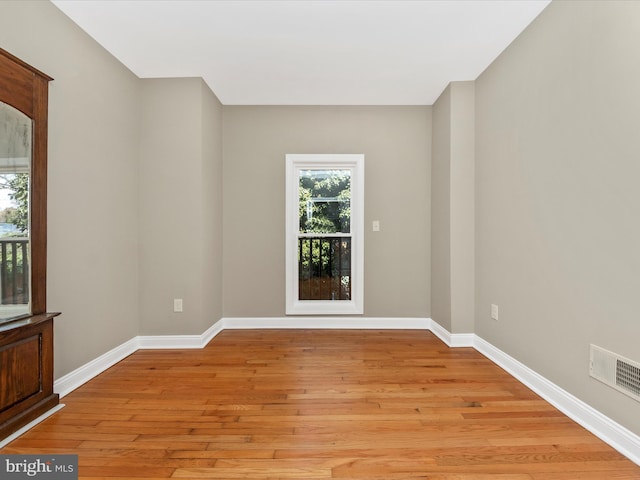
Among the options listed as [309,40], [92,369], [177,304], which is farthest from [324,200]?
[92,369]

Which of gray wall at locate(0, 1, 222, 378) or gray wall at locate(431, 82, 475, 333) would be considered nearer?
gray wall at locate(0, 1, 222, 378)

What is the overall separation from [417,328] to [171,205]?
3034 mm

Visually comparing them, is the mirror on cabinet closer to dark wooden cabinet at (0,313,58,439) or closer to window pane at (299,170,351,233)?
dark wooden cabinet at (0,313,58,439)

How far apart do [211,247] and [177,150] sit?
104 centimetres

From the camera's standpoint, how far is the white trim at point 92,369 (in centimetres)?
238

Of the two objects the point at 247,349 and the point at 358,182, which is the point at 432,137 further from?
the point at 247,349

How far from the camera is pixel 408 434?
1.91 m

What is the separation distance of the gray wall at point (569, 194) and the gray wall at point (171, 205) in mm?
2789

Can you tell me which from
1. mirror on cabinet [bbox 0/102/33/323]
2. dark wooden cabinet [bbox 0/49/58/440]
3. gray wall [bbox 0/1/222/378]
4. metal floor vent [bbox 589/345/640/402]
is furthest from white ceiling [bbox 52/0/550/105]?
metal floor vent [bbox 589/345/640/402]

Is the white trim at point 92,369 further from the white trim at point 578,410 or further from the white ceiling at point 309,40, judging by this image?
the white trim at point 578,410

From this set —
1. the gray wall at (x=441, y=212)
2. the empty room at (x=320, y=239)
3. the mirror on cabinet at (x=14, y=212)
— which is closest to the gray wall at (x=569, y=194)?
the empty room at (x=320, y=239)

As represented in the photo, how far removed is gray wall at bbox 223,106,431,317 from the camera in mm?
4082

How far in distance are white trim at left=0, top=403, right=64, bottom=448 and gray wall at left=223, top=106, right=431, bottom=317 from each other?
2.02 m
